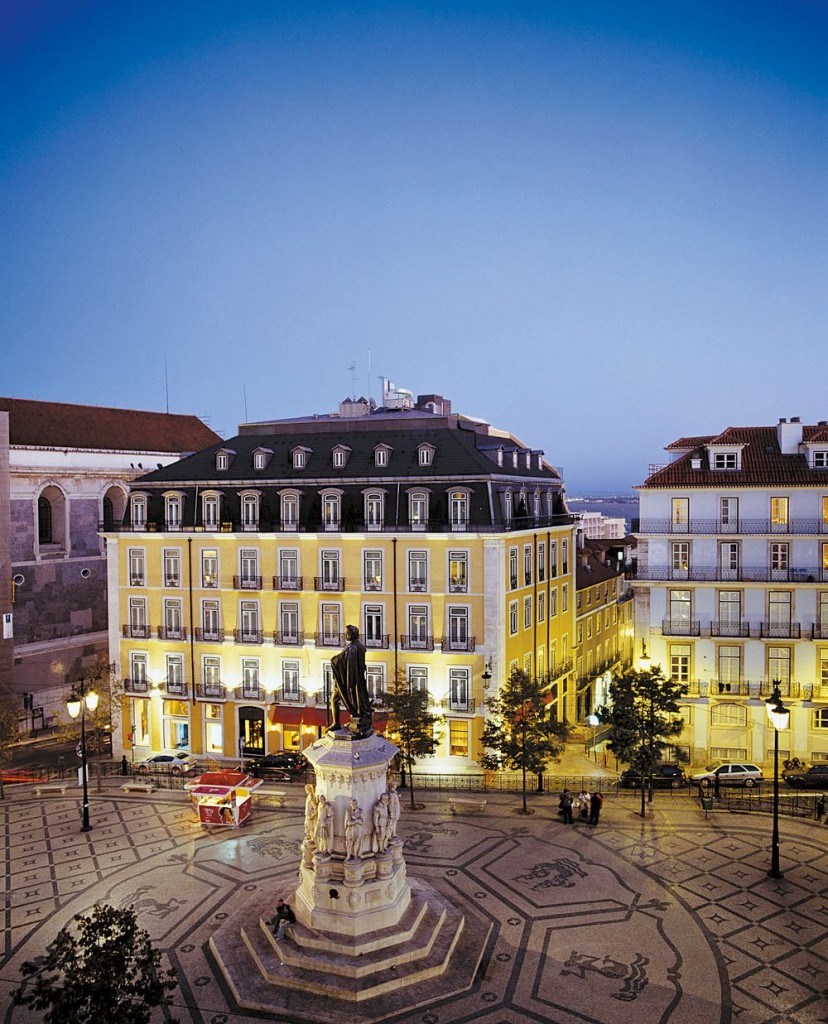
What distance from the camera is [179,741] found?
40.4 meters

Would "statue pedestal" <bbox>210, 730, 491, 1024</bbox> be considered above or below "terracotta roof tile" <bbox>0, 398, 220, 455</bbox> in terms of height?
below

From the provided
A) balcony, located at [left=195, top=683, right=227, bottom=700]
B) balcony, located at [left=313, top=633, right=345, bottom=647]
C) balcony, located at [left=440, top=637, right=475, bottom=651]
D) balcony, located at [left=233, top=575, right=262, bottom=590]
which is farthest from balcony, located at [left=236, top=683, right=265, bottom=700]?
balcony, located at [left=440, top=637, right=475, bottom=651]

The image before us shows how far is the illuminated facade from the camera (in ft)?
121

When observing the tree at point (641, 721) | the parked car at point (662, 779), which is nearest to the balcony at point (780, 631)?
the parked car at point (662, 779)

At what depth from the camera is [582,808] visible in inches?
1133

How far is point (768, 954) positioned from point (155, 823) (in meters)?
20.4

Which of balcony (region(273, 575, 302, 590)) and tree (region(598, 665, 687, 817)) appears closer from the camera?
tree (region(598, 665, 687, 817))

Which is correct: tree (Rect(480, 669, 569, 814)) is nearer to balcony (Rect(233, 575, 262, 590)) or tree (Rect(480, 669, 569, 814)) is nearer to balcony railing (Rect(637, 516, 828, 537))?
balcony railing (Rect(637, 516, 828, 537))

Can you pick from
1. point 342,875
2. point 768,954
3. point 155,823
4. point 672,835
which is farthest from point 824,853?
point 155,823

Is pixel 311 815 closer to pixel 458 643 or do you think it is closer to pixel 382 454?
pixel 458 643

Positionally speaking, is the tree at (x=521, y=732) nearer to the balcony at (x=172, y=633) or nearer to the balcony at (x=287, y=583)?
the balcony at (x=287, y=583)

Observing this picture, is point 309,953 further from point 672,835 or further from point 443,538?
point 443,538

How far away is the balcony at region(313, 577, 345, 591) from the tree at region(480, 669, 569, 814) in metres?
9.06

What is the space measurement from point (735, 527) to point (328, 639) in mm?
19952
